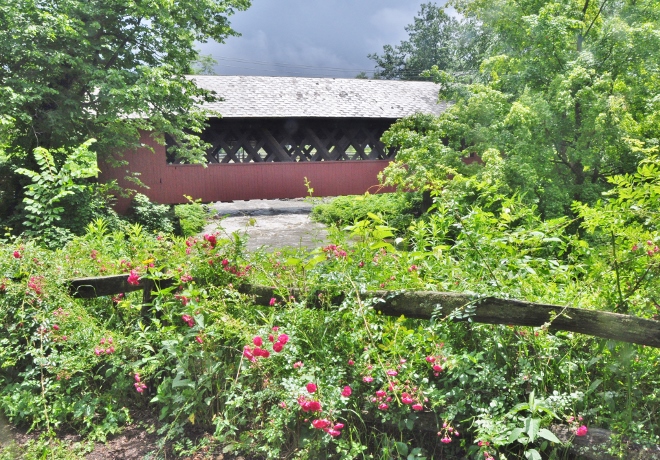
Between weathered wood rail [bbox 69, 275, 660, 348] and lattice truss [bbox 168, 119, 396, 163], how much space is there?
48.1ft

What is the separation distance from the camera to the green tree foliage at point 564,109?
8984 mm

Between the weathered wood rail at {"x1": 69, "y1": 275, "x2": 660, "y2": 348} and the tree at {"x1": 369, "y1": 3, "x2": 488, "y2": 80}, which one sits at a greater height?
the tree at {"x1": 369, "y1": 3, "x2": 488, "y2": 80}

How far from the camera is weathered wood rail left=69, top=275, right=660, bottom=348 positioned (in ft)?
7.15

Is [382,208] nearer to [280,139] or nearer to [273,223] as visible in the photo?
[273,223]

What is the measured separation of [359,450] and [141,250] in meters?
2.26

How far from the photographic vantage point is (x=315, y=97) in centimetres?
1817

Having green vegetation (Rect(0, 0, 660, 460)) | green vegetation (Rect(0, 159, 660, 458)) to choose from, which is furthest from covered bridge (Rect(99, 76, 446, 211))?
green vegetation (Rect(0, 159, 660, 458))

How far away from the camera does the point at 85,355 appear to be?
3164mm

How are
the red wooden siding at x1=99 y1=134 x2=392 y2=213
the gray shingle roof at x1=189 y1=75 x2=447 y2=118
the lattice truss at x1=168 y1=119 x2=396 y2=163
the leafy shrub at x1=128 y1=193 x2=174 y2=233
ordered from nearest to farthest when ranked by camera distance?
the leafy shrub at x1=128 y1=193 x2=174 y2=233, the red wooden siding at x1=99 y1=134 x2=392 y2=213, the gray shingle roof at x1=189 y1=75 x2=447 y2=118, the lattice truss at x1=168 y1=119 x2=396 y2=163

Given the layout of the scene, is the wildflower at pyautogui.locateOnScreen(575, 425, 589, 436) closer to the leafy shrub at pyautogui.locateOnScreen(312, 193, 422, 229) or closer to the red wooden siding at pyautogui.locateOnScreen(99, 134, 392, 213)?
the leafy shrub at pyautogui.locateOnScreen(312, 193, 422, 229)

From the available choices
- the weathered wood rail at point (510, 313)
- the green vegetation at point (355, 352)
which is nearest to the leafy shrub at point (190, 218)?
the green vegetation at point (355, 352)

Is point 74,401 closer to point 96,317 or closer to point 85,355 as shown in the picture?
point 85,355

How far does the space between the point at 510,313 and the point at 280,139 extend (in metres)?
16.9

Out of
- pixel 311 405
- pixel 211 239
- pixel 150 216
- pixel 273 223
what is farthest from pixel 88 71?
pixel 311 405
